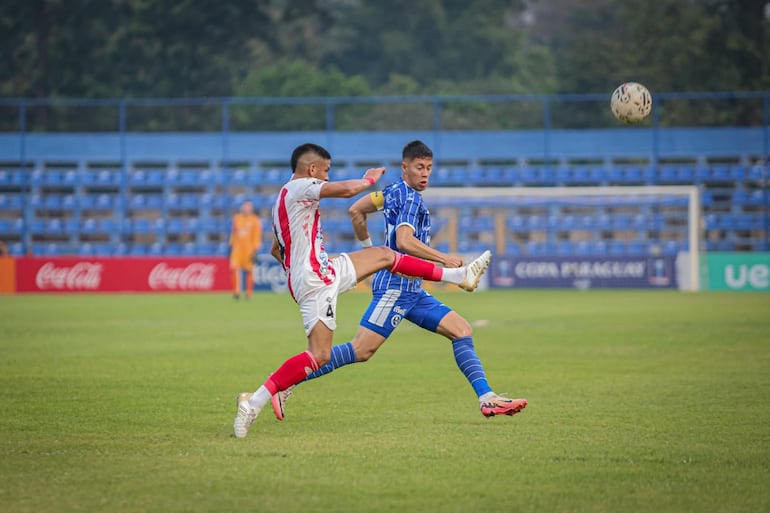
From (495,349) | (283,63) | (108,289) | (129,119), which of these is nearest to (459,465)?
(495,349)

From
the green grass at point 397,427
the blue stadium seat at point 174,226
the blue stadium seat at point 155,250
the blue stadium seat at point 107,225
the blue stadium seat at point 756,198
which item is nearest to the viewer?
the green grass at point 397,427

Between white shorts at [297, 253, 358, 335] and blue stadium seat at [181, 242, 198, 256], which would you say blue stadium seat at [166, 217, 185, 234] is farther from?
white shorts at [297, 253, 358, 335]

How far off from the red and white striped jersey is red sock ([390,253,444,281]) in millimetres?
528

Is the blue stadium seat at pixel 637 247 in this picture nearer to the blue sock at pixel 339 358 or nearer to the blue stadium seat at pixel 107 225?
the blue stadium seat at pixel 107 225

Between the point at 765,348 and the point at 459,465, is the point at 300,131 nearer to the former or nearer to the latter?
the point at 765,348

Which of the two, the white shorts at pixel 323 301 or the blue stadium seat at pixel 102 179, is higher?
the blue stadium seat at pixel 102 179

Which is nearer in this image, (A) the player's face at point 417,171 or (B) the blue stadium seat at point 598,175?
(A) the player's face at point 417,171

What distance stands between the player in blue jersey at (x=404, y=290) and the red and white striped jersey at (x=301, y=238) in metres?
0.70

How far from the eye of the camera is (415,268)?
8867 millimetres

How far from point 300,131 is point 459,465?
40.7 meters

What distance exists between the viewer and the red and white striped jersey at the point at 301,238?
8.43 m

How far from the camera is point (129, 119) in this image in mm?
52438

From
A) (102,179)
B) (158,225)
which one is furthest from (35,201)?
(158,225)

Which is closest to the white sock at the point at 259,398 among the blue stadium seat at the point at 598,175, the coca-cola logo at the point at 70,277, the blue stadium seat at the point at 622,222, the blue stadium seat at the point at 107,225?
the coca-cola logo at the point at 70,277
